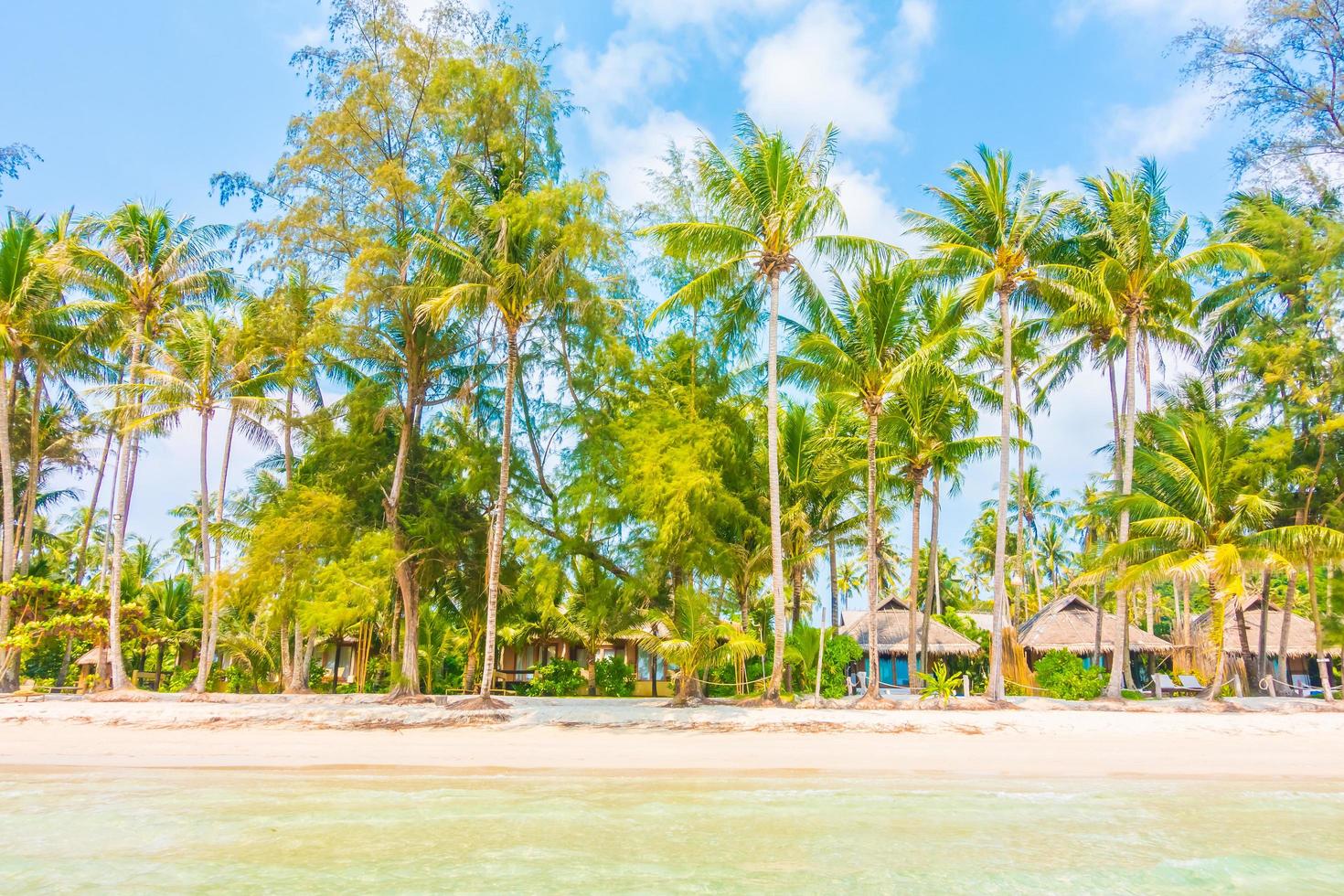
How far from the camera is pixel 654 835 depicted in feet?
22.9

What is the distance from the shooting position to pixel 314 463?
19.2 metres

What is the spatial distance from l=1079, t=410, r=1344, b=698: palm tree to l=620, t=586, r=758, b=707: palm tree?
302 inches

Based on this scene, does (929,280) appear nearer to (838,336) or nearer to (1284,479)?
(838,336)

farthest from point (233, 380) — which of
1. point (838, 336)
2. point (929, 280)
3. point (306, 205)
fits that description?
point (929, 280)

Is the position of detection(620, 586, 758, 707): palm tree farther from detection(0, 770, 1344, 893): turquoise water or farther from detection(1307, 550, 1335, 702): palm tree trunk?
detection(1307, 550, 1335, 702): palm tree trunk

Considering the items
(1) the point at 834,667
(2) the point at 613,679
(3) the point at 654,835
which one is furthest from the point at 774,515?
(2) the point at 613,679

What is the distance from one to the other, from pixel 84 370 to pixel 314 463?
7529 millimetres

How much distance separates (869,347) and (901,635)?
13.1m

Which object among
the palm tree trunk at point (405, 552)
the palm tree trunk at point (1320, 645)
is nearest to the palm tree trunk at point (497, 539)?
the palm tree trunk at point (405, 552)

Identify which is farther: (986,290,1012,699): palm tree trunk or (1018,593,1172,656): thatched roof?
(1018,593,1172,656): thatched roof

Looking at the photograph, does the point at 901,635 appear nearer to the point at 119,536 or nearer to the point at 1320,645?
the point at 1320,645

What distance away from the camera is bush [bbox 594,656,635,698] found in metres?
23.7

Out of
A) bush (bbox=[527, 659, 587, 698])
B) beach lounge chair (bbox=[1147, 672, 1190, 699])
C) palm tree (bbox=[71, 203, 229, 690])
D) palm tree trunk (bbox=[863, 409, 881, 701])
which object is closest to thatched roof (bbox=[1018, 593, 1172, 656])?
beach lounge chair (bbox=[1147, 672, 1190, 699])

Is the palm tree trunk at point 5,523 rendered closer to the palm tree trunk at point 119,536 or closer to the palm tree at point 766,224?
the palm tree trunk at point 119,536
